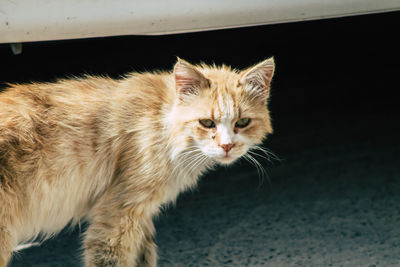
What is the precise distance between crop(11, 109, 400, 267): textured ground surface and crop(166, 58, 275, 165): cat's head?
0.65m

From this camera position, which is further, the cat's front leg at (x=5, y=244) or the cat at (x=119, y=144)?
the cat at (x=119, y=144)

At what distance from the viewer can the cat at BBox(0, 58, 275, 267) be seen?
79.7 inches

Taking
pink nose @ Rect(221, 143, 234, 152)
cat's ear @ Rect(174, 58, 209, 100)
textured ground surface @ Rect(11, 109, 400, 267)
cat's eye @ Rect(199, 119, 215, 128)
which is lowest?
textured ground surface @ Rect(11, 109, 400, 267)

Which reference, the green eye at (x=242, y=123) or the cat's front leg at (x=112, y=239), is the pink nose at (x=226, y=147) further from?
the cat's front leg at (x=112, y=239)

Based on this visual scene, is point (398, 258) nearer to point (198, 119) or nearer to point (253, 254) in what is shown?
point (253, 254)

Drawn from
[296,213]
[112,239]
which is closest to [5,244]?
[112,239]

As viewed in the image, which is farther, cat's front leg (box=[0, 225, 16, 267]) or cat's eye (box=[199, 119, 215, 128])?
cat's eye (box=[199, 119, 215, 128])

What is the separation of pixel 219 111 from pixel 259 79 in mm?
251

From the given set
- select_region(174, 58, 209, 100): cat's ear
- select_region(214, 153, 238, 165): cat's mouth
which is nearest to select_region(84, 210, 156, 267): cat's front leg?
select_region(214, 153, 238, 165): cat's mouth

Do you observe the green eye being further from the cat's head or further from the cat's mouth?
the cat's mouth

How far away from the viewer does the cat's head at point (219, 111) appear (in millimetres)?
2076

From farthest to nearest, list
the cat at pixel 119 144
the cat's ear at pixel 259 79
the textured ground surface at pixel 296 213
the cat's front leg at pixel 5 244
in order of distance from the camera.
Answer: the textured ground surface at pixel 296 213 < the cat's ear at pixel 259 79 < the cat at pixel 119 144 < the cat's front leg at pixel 5 244

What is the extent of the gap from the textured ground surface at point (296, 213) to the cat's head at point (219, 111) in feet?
2.12

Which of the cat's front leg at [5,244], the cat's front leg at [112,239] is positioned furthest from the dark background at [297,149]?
the cat's front leg at [5,244]
